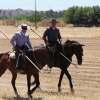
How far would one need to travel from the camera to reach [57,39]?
13.6 m

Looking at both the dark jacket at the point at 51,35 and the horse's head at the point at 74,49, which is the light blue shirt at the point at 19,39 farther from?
the horse's head at the point at 74,49

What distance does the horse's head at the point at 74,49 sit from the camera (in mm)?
12820

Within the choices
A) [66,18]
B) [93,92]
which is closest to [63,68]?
[93,92]

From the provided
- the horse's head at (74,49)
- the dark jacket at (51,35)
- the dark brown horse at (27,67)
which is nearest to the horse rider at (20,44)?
the dark brown horse at (27,67)

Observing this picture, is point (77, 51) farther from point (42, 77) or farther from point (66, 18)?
point (66, 18)

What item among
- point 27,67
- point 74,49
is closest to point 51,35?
point 74,49

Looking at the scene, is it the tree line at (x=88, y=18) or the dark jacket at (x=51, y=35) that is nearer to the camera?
the dark jacket at (x=51, y=35)

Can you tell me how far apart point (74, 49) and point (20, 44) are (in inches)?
87.9

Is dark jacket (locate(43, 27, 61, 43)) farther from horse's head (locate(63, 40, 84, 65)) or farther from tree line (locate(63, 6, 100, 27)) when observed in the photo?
tree line (locate(63, 6, 100, 27))

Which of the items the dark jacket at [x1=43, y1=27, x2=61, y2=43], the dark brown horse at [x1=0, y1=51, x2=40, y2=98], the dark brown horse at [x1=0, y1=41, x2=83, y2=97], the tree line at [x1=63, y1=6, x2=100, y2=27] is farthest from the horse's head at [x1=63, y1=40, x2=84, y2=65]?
the tree line at [x1=63, y1=6, x2=100, y2=27]

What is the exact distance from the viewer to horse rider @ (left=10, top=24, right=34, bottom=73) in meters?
11.6

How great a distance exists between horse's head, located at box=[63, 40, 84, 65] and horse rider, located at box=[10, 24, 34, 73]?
201 centimetres

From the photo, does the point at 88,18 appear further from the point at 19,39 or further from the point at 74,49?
the point at 19,39

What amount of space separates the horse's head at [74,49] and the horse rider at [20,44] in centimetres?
201
